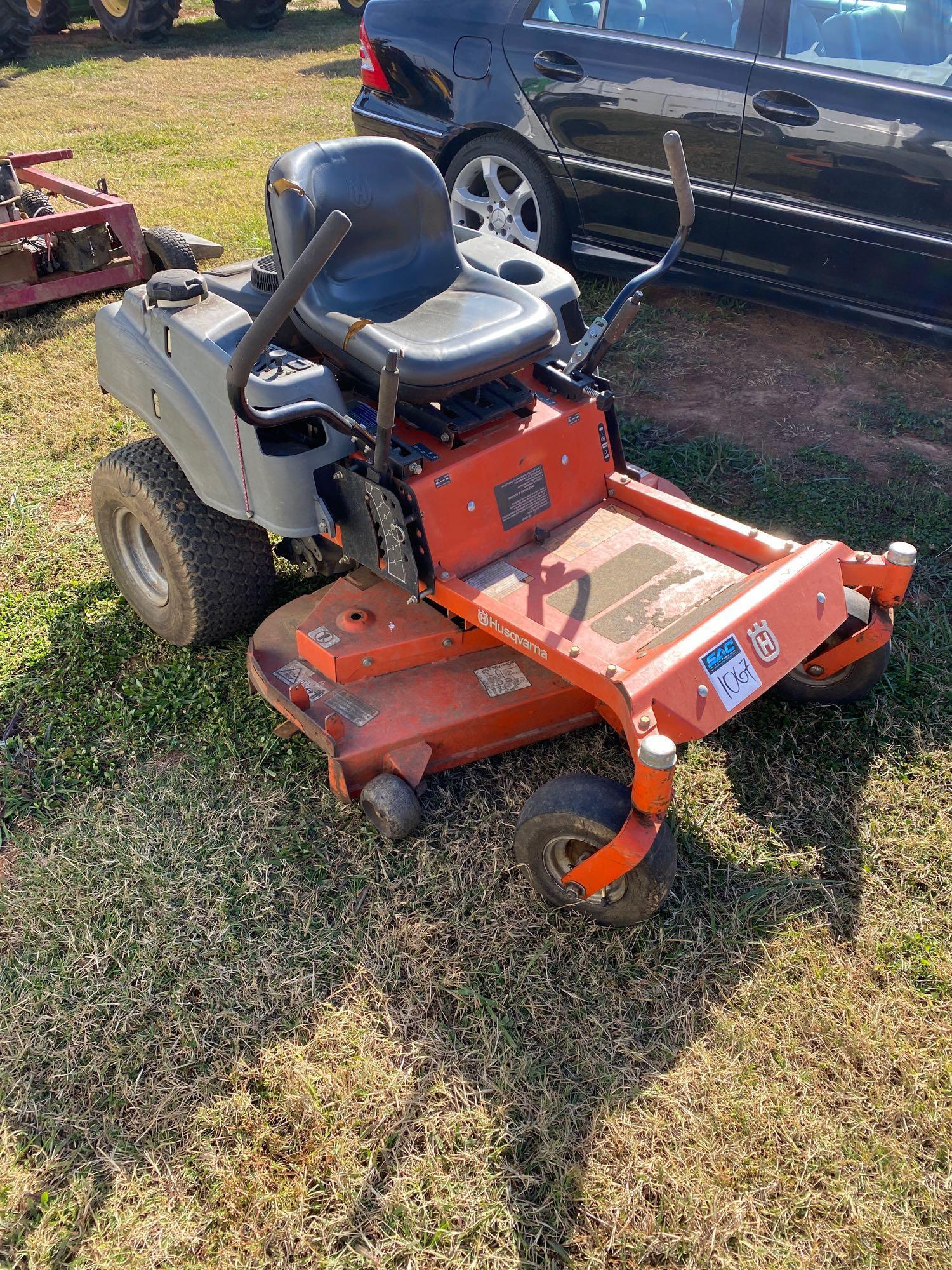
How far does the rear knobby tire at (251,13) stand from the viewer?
42.3 ft

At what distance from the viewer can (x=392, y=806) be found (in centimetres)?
278

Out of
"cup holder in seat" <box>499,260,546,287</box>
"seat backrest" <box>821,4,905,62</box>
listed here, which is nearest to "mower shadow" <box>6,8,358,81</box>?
"seat backrest" <box>821,4,905,62</box>

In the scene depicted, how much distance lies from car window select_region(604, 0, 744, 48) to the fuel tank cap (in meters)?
2.77

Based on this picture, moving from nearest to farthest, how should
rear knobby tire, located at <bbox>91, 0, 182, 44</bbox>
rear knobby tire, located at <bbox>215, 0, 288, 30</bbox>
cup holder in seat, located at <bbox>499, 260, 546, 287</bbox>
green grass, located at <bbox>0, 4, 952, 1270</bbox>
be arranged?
green grass, located at <bbox>0, 4, 952, 1270</bbox>
cup holder in seat, located at <bbox>499, 260, 546, 287</bbox>
rear knobby tire, located at <bbox>91, 0, 182, 44</bbox>
rear knobby tire, located at <bbox>215, 0, 288, 30</bbox>

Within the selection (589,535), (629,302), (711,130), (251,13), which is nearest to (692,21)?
(711,130)

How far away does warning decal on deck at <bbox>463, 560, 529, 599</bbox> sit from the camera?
281 centimetres

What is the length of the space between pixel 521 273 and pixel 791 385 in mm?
1941

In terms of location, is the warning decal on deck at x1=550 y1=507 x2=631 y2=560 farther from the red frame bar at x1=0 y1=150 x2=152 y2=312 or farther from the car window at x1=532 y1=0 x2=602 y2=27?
the red frame bar at x1=0 y1=150 x2=152 y2=312

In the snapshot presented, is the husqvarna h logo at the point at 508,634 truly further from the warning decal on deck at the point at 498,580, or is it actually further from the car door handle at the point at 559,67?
the car door handle at the point at 559,67

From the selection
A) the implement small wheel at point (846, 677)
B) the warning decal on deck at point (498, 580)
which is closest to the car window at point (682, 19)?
the implement small wheel at point (846, 677)

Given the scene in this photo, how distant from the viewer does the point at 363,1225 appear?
2.13 m

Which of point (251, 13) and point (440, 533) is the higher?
point (251, 13)

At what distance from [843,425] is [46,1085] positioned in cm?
394

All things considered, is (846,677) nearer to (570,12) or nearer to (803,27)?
(803,27)
